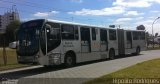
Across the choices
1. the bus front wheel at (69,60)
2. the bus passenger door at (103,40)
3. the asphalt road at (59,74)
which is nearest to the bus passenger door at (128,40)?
the bus passenger door at (103,40)

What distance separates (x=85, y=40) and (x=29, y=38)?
18.6ft

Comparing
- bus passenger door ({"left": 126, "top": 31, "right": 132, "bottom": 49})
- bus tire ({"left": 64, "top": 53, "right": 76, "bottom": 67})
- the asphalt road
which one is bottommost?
the asphalt road

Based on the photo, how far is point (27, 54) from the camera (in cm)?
1938

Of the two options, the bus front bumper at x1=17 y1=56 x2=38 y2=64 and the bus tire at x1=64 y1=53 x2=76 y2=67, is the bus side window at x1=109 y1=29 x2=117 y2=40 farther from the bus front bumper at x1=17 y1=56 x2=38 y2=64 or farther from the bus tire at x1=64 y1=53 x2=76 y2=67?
the bus front bumper at x1=17 y1=56 x2=38 y2=64

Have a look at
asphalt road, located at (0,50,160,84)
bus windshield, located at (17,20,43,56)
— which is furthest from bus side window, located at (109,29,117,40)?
bus windshield, located at (17,20,43,56)

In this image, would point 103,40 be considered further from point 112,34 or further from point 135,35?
point 135,35

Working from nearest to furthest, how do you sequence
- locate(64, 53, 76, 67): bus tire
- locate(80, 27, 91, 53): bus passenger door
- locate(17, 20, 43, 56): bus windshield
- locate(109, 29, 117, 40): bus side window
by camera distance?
locate(17, 20, 43, 56): bus windshield → locate(64, 53, 76, 67): bus tire → locate(80, 27, 91, 53): bus passenger door → locate(109, 29, 117, 40): bus side window

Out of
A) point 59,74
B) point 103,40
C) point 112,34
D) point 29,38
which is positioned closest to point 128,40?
point 112,34

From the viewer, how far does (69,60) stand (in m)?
21.8

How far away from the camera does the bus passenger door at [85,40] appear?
23.7 meters

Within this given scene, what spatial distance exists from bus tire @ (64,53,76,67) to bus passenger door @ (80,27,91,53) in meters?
1.40

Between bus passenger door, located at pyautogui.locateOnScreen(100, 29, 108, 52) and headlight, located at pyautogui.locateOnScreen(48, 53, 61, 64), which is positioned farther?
bus passenger door, located at pyautogui.locateOnScreen(100, 29, 108, 52)

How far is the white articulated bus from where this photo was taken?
19.3 meters

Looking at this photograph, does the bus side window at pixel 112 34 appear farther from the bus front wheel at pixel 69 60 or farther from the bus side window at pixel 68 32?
the bus front wheel at pixel 69 60
